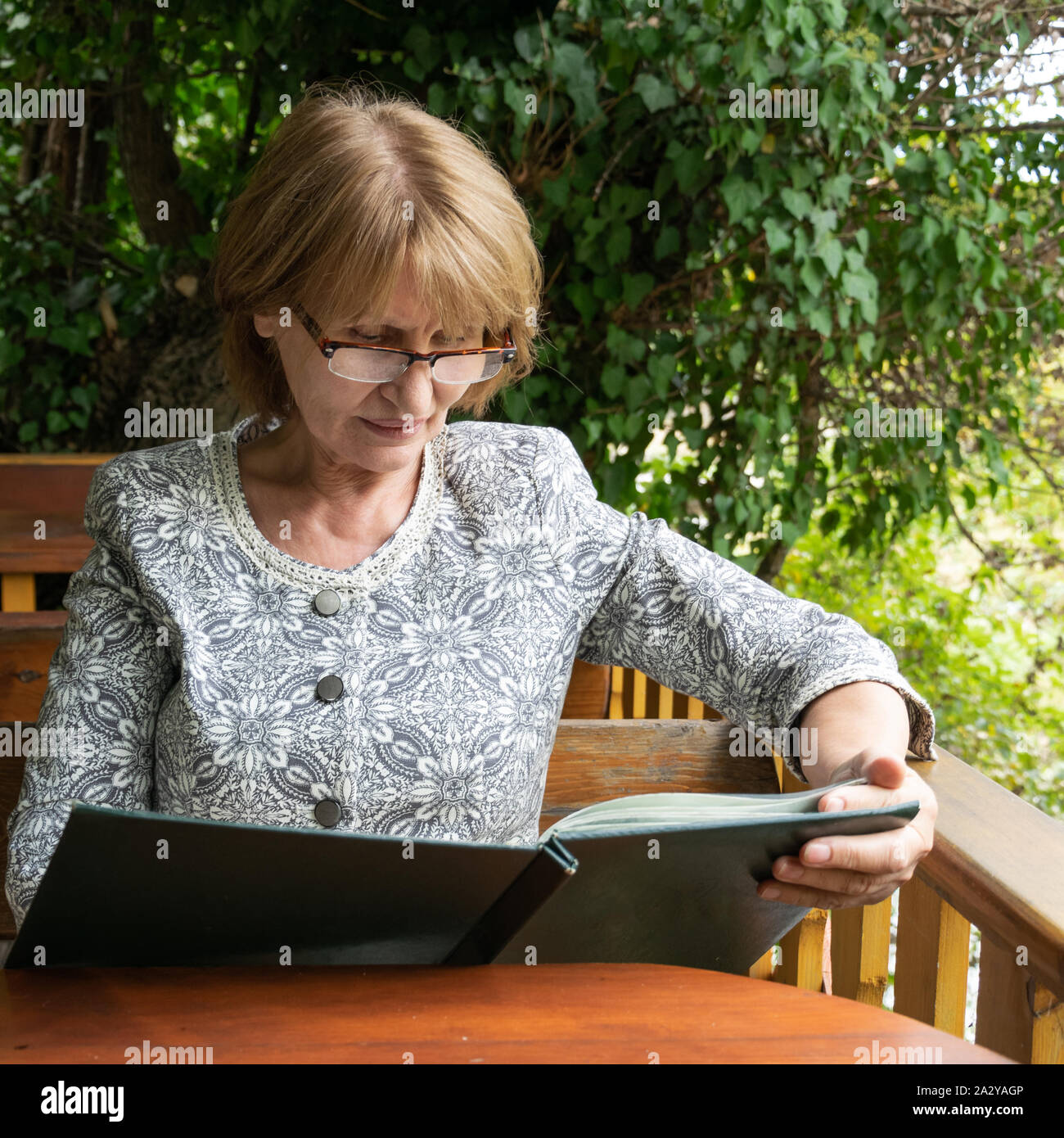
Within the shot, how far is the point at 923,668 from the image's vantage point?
4.54 meters

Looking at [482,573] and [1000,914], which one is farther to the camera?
[482,573]

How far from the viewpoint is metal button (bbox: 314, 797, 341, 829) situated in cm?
126

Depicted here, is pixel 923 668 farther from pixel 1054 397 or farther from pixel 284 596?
pixel 284 596

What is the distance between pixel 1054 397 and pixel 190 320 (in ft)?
10.4

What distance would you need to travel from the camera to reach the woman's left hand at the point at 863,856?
38.1 inches

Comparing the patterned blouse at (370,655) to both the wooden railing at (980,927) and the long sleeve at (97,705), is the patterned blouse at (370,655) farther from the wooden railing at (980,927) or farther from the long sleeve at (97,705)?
the wooden railing at (980,927)

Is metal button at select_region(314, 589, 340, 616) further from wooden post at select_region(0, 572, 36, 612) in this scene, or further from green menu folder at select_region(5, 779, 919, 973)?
wooden post at select_region(0, 572, 36, 612)

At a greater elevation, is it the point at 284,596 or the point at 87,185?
the point at 87,185

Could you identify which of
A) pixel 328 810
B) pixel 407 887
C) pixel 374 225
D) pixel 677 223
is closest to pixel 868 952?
pixel 328 810

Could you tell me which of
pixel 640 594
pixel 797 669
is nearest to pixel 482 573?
pixel 640 594

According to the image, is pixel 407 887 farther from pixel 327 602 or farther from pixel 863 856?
pixel 327 602

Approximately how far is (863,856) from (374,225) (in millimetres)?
815

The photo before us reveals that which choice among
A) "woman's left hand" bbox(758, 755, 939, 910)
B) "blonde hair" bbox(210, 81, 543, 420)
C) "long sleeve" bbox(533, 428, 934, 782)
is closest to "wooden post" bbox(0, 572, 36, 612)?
"blonde hair" bbox(210, 81, 543, 420)

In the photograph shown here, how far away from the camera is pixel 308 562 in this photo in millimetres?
1358
